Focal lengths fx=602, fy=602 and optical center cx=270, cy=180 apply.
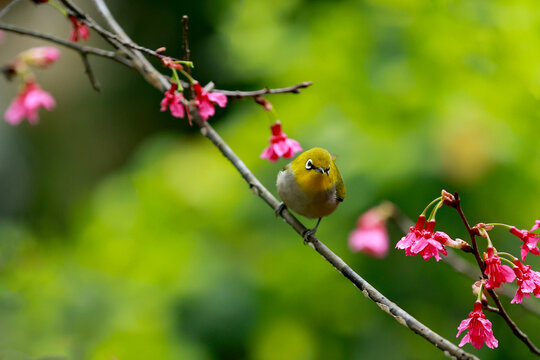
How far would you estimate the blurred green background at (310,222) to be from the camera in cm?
234

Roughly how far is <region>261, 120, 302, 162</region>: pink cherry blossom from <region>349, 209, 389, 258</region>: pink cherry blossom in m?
0.64

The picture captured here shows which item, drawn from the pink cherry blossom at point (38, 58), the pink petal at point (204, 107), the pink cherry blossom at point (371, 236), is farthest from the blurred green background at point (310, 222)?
the pink petal at point (204, 107)

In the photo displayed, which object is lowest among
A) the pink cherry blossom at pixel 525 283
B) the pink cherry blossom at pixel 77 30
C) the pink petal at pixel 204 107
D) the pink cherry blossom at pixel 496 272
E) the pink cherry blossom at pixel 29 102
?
the pink cherry blossom at pixel 29 102

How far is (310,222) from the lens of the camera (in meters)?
2.59

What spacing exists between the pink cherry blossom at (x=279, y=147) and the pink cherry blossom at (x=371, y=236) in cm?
64

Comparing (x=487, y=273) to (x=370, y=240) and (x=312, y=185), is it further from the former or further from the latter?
(x=370, y=240)

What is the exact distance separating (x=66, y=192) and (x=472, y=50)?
366 cm

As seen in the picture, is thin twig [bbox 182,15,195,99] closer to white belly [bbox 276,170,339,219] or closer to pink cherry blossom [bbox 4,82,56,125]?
white belly [bbox 276,170,339,219]

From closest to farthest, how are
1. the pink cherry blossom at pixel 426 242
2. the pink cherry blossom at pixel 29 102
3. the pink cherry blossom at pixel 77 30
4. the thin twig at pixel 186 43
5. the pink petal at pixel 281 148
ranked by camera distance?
1. the pink cherry blossom at pixel 426 242
2. the thin twig at pixel 186 43
3. the pink cherry blossom at pixel 77 30
4. the pink petal at pixel 281 148
5. the pink cherry blossom at pixel 29 102

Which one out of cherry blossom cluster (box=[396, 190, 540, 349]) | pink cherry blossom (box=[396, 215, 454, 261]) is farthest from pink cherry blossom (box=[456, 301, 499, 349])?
pink cherry blossom (box=[396, 215, 454, 261])

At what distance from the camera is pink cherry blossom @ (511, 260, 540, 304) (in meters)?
1.02

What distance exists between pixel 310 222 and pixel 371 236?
0.47 metres

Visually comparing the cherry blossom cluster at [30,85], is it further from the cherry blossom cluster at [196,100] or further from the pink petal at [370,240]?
the pink petal at [370,240]

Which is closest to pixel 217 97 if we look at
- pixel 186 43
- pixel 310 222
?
pixel 186 43
